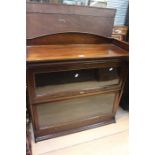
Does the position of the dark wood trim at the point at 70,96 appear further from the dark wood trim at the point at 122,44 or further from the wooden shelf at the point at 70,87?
the dark wood trim at the point at 122,44

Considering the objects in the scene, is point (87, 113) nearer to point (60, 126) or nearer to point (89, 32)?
point (60, 126)

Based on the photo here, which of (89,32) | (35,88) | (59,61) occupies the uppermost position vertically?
(89,32)

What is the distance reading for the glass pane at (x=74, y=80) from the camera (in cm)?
139

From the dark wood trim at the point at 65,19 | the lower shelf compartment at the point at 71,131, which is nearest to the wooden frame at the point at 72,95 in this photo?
the lower shelf compartment at the point at 71,131

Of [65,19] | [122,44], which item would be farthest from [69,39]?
[122,44]

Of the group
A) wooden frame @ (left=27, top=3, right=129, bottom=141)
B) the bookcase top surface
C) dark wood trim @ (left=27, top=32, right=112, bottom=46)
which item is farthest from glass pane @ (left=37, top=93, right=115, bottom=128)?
dark wood trim @ (left=27, top=32, right=112, bottom=46)

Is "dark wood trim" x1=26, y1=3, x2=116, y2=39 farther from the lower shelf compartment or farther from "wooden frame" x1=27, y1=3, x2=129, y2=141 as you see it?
the lower shelf compartment

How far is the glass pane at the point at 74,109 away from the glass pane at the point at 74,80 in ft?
0.44

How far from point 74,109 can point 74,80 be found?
0.34 metres

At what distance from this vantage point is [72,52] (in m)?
1.43
